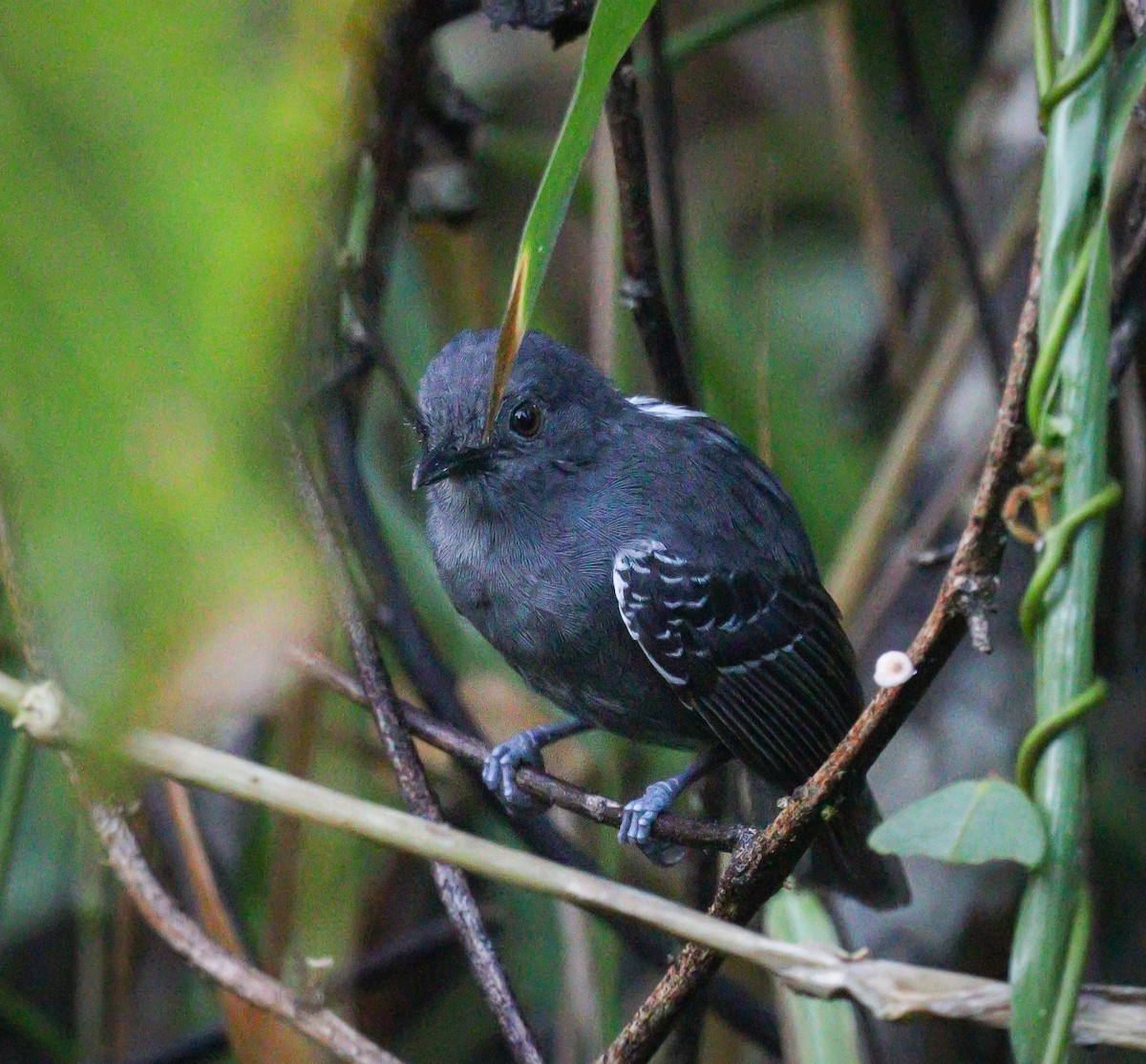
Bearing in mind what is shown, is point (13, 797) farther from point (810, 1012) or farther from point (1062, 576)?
point (1062, 576)

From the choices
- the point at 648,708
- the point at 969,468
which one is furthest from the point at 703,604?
the point at 969,468

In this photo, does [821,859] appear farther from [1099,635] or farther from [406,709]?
[1099,635]

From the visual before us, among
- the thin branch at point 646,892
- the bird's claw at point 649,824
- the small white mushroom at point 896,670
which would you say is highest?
the small white mushroom at point 896,670

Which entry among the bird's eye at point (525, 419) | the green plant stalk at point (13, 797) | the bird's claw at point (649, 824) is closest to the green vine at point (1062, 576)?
the bird's claw at point (649, 824)

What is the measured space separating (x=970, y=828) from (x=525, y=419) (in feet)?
5.74

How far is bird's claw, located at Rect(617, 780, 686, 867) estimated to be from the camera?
244 centimetres

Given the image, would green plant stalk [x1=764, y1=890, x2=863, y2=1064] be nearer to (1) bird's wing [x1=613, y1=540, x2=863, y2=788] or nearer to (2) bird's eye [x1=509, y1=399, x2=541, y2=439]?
(1) bird's wing [x1=613, y1=540, x2=863, y2=788]

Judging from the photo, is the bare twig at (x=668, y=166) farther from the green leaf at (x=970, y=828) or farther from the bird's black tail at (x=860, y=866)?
the green leaf at (x=970, y=828)

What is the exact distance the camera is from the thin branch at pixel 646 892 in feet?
4.29

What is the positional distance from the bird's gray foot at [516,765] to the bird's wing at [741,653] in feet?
1.18

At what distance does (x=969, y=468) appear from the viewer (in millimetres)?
3717

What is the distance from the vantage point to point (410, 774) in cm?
228

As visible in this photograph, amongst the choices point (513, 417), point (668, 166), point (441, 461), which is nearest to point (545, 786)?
point (441, 461)

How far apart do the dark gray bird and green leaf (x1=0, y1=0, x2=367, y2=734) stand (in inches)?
85.4
